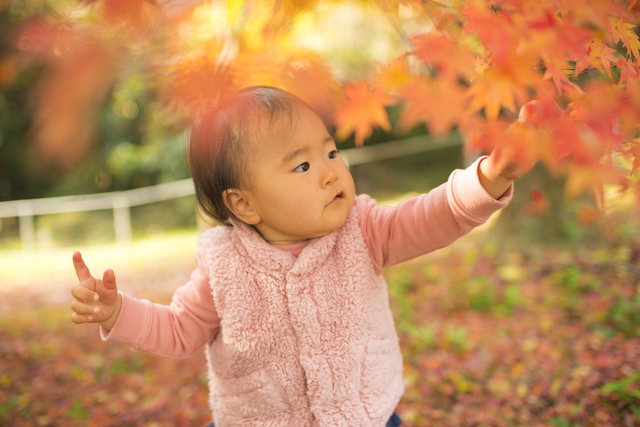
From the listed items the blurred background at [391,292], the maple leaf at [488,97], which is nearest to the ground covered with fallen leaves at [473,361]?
the blurred background at [391,292]

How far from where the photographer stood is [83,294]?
4.68 feet

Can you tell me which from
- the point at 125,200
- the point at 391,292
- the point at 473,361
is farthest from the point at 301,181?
the point at 125,200

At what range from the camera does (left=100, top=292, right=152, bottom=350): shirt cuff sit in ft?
4.99

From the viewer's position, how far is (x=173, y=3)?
1.64 m

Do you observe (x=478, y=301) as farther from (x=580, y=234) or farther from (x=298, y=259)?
(x=298, y=259)

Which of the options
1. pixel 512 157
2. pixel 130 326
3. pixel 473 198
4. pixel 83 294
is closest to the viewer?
pixel 512 157

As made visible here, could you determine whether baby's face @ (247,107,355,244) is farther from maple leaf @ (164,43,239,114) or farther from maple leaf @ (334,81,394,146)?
maple leaf @ (334,81,394,146)


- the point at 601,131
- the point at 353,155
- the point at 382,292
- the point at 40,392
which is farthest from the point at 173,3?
the point at 353,155

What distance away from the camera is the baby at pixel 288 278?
1471mm

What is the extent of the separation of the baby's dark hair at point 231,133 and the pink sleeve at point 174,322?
29 centimetres

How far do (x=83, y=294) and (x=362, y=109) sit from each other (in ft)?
5.18

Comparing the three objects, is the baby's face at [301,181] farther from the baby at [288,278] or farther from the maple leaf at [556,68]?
the maple leaf at [556,68]

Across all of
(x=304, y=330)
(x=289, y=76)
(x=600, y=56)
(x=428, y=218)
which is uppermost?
(x=289, y=76)

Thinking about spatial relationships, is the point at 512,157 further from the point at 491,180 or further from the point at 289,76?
the point at 289,76
